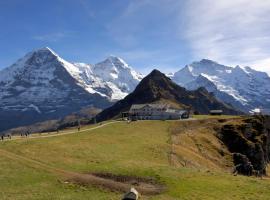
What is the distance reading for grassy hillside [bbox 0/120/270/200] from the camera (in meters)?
59.5

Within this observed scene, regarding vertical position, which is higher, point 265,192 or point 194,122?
point 194,122

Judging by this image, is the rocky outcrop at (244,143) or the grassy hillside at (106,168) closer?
the grassy hillside at (106,168)

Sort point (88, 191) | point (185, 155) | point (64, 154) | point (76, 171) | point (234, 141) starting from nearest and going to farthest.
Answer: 1. point (88, 191)
2. point (76, 171)
3. point (64, 154)
4. point (185, 155)
5. point (234, 141)

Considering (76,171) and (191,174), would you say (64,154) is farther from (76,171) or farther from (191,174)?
(191,174)

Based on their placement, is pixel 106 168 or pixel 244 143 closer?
pixel 106 168

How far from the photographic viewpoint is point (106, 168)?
75.6m

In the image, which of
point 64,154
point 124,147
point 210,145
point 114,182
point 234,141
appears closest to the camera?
point 114,182

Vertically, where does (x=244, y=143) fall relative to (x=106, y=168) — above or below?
above

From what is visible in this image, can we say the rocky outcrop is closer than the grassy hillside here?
No

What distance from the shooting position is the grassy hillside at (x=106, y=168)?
5947 cm

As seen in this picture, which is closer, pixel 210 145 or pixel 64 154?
pixel 64 154

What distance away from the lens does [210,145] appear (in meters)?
153

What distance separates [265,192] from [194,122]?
125m

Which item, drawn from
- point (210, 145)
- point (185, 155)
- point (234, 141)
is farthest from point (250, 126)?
point (185, 155)
